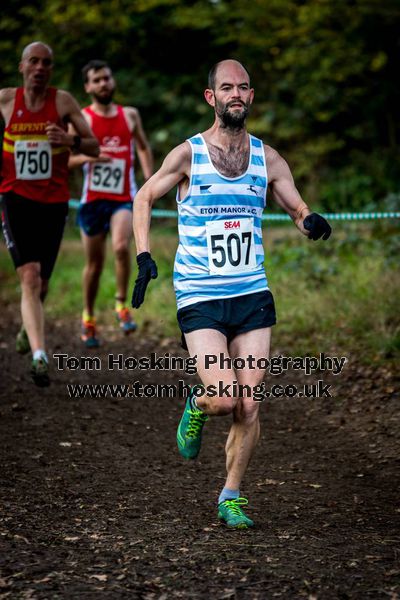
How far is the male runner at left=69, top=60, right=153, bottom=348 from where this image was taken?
9.04 meters

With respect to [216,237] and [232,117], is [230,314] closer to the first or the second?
[216,237]

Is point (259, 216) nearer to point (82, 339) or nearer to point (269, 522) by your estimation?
point (269, 522)

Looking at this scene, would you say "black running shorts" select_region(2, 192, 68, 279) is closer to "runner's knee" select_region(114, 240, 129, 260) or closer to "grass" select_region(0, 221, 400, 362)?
"runner's knee" select_region(114, 240, 129, 260)

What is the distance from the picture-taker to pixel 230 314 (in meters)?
4.48

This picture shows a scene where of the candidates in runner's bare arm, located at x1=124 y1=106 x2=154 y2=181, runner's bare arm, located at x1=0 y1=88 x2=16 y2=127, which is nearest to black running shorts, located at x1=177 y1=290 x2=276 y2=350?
runner's bare arm, located at x1=0 y1=88 x2=16 y2=127

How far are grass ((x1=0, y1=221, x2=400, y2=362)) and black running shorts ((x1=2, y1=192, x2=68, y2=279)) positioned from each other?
7.83 ft

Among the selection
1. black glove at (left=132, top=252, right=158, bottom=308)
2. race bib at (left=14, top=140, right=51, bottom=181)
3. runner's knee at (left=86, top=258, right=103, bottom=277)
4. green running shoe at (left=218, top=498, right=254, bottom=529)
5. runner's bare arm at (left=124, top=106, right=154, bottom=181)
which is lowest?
green running shoe at (left=218, top=498, right=254, bottom=529)

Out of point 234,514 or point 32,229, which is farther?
point 32,229

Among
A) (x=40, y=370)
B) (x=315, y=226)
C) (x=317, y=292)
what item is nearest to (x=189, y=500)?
(x=315, y=226)

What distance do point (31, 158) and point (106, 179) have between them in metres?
1.97

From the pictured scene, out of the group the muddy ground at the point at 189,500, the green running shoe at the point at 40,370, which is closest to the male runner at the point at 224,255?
the muddy ground at the point at 189,500

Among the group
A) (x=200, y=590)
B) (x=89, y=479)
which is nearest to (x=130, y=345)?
(x=89, y=479)

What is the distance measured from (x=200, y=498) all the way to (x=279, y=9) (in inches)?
503

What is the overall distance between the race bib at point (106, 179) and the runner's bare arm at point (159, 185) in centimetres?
451
